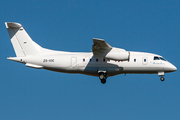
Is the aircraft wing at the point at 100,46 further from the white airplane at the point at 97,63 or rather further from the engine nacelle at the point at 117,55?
the engine nacelle at the point at 117,55

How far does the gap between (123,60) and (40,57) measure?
673 cm

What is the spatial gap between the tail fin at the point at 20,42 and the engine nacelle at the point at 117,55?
6191 mm

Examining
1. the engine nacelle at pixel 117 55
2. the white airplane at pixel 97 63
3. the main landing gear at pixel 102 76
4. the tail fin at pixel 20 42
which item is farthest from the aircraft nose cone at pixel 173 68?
the tail fin at pixel 20 42

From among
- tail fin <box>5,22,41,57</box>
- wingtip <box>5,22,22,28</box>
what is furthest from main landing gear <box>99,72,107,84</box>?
wingtip <box>5,22,22,28</box>

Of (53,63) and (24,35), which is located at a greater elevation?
(24,35)

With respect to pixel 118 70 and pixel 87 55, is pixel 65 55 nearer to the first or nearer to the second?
pixel 87 55

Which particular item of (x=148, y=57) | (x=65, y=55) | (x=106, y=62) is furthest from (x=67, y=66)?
(x=148, y=57)

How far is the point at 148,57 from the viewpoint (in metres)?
24.4

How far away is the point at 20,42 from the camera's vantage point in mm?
25453

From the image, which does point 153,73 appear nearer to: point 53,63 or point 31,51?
point 53,63

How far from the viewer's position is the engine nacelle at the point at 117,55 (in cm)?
2289

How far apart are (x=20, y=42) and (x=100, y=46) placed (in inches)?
276

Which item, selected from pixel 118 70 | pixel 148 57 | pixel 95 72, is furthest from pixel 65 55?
pixel 148 57

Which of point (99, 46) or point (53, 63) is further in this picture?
point (53, 63)
